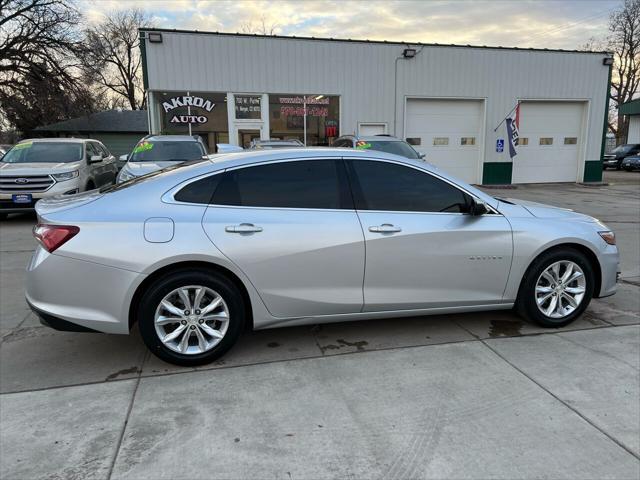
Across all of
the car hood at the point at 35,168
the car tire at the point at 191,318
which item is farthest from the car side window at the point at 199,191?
the car hood at the point at 35,168

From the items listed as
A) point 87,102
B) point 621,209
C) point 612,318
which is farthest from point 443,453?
point 87,102

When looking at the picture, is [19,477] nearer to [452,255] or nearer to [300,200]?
[300,200]

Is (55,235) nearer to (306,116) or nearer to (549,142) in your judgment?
(306,116)

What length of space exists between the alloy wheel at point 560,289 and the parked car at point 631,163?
95.8ft

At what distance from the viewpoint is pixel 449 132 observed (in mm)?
17562

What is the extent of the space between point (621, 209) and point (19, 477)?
13520 millimetres

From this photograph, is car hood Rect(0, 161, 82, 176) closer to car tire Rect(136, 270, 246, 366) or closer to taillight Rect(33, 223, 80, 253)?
taillight Rect(33, 223, 80, 253)

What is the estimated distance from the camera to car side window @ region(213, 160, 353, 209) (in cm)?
354

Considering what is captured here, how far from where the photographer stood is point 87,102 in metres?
27.5

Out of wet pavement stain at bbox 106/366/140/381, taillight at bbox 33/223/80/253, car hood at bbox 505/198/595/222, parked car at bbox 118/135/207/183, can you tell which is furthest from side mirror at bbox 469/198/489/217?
parked car at bbox 118/135/207/183

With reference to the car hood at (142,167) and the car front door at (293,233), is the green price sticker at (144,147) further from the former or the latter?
the car front door at (293,233)

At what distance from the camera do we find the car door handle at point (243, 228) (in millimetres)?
3396

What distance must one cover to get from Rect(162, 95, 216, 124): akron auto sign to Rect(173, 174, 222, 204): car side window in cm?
1281

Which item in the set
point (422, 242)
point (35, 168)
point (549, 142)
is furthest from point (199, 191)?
point (549, 142)
